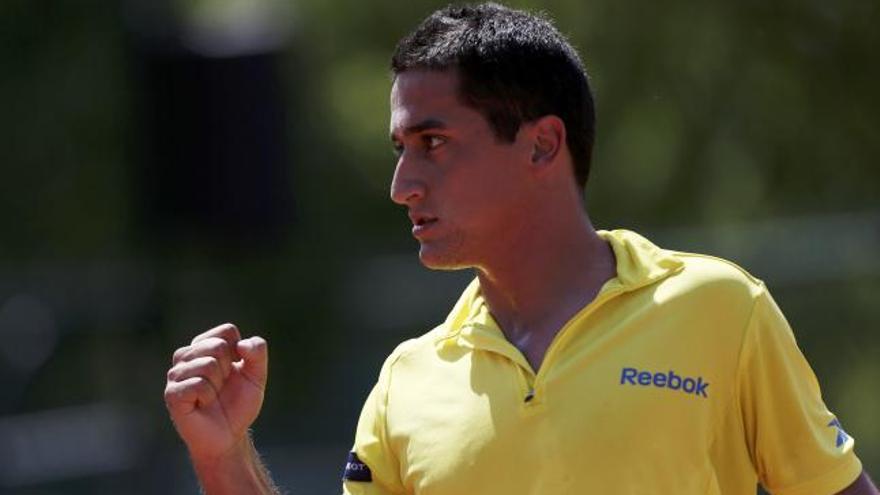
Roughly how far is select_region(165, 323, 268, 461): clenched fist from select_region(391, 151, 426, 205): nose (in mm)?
417

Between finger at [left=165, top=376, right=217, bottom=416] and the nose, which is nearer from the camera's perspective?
finger at [left=165, top=376, right=217, bottom=416]

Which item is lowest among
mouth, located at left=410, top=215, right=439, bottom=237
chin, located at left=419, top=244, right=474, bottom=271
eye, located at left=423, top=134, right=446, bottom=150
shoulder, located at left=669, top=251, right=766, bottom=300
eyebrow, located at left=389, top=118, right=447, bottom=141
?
shoulder, located at left=669, top=251, right=766, bottom=300

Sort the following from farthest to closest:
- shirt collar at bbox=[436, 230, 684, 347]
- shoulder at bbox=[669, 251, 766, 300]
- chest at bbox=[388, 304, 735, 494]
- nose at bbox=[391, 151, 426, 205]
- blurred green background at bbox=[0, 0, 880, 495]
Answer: blurred green background at bbox=[0, 0, 880, 495], nose at bbox=[391, 151, 426, 205], shirt collar at bbox=[436, 230, 684, 347], shoulder at bbox=[669, 251, 766, 300], chest at bbox=[388, 304, 735, 494]

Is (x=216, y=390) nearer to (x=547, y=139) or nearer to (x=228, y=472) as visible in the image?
(x=228, y=472)

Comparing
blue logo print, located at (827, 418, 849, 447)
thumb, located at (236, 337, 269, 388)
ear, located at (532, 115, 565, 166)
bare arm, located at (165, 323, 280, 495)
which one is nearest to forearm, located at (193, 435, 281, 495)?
bare arm, located at (165, 323, 280, 495)

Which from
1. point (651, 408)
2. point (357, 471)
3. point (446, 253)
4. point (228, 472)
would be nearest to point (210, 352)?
point (228, 472)

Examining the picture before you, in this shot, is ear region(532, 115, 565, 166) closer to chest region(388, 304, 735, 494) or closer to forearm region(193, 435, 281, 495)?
chest region(388, 304, 735, 494)

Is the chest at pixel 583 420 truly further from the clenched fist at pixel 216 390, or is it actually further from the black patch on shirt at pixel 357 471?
the clenched fist at pixel 216 390

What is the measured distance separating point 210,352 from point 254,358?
0.11 meters

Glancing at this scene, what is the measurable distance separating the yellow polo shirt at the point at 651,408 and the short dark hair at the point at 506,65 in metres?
0.41

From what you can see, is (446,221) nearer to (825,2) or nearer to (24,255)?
(825,2)

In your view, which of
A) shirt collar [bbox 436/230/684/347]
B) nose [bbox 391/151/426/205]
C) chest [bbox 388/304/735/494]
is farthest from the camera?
nose [bbox 391/151/426/205]

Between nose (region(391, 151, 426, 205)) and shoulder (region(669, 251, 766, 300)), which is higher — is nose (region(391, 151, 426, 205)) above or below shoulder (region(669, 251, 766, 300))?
above

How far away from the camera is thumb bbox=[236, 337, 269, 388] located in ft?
14.5
